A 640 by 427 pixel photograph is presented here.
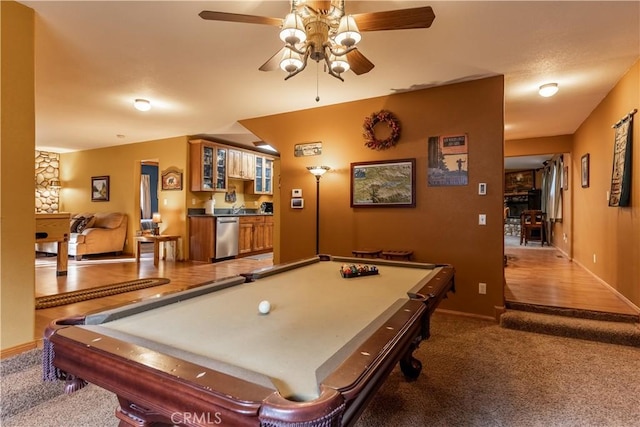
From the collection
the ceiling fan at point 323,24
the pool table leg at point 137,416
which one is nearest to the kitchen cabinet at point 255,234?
the ceiling fan at point 323,24

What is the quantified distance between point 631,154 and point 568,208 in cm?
366

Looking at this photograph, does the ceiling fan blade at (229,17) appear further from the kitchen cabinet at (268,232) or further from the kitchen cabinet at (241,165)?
the kitchen cabinet at (268,232)

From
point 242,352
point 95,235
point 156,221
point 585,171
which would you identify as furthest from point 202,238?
point 585,171

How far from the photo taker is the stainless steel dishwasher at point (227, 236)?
6.29 m

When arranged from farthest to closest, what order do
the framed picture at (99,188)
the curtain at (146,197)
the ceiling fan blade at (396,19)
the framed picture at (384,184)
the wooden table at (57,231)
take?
the curtain at (146,197) < the framed picture at (99,188) < the wooden table at (57,231) < the framed picture at (384,184) < the ceiling fan blade at (396,19)

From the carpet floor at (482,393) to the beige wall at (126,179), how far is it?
465cm

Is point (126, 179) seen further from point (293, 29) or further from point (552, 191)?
point (552, 191)

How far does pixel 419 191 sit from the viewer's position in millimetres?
3797

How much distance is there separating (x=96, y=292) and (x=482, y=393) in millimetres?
4104

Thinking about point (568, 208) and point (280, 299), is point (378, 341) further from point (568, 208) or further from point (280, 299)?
point (568, 208)

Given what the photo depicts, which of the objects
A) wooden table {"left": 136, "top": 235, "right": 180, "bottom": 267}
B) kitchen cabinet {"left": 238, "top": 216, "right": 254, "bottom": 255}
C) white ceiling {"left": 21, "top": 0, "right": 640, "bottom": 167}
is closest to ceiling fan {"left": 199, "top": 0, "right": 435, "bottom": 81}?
white ceiling {"left": 21, "top": 0, "right": 640, "bottom": 167}

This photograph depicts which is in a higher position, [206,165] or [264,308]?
[206,165]

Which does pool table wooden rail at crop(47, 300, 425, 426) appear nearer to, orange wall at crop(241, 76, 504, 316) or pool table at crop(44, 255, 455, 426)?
pool table at crop(44, 255, 455, 426)

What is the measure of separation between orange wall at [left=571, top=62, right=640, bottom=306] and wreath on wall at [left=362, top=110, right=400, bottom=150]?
2240 mm
